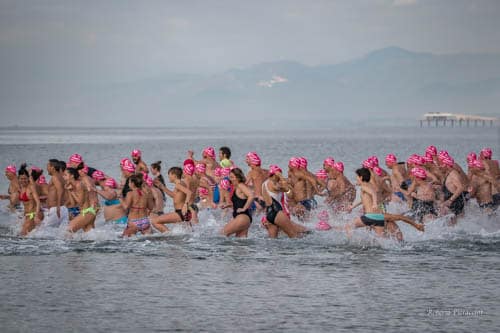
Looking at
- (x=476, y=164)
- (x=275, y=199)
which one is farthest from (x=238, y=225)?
(x=476, y=164)

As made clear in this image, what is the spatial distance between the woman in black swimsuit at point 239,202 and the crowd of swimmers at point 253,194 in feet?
0.06

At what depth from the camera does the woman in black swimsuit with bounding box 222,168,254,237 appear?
16828mm

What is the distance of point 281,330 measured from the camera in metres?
11.2

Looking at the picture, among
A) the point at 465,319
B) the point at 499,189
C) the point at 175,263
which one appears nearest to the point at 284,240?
the point at 175,263

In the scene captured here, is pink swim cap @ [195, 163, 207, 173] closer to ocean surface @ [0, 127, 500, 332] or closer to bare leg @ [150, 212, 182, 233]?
ocean surface @ [0, 127, 500, 332]

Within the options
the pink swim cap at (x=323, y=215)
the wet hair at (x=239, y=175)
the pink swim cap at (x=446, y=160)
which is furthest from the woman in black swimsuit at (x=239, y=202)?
the pink swim cap at (x=446, y=160)

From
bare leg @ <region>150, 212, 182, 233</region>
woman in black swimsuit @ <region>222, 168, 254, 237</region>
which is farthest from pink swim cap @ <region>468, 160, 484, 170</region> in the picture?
bare leg @ <region>150, 212, 182, 233</region>

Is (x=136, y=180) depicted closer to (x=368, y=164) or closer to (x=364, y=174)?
(x=364, y=174)

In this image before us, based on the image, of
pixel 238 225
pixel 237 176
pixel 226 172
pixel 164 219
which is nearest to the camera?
pixel 237 176

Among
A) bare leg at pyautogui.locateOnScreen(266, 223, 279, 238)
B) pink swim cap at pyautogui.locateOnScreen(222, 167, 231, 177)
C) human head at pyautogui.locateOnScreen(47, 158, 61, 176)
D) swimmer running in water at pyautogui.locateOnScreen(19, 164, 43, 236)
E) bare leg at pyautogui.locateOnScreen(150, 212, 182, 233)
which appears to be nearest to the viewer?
bare leg at pyautogui.locateOnScreen(150, 212, 182, 233)

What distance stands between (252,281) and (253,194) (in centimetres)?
315

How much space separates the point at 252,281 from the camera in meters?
14.2

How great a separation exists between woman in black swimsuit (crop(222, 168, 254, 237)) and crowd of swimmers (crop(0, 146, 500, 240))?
0.02 m

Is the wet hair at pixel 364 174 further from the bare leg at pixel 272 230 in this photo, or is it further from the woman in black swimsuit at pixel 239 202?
the bare leg at pixel 272 230
